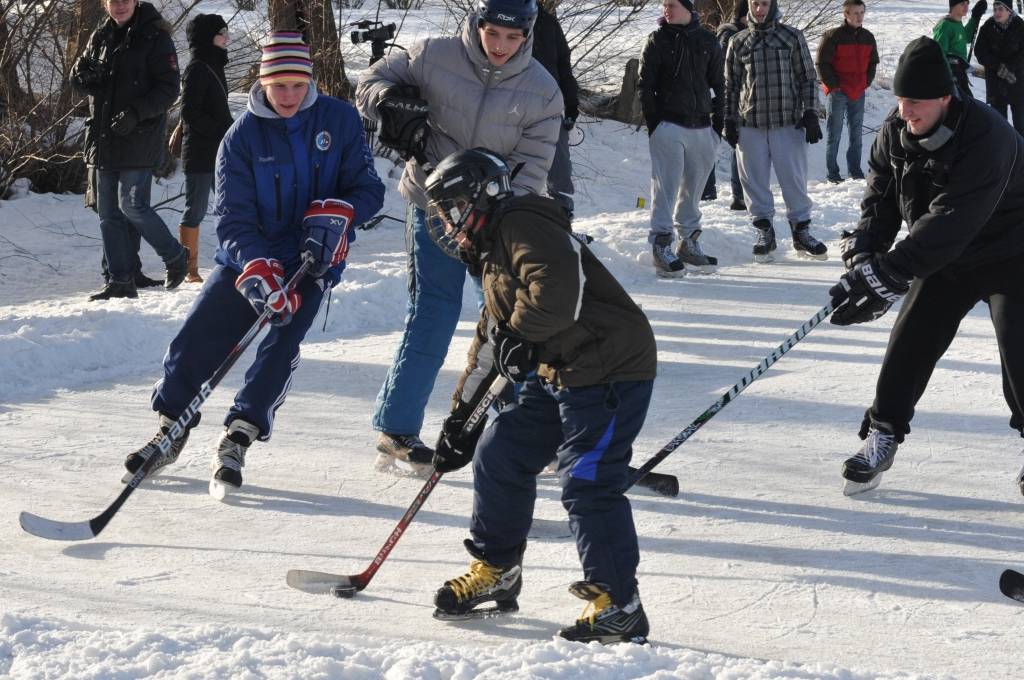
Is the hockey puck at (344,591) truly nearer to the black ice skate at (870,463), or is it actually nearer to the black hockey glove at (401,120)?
the black hockey glove at (401,120)

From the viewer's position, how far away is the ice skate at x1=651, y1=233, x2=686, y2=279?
780 cm

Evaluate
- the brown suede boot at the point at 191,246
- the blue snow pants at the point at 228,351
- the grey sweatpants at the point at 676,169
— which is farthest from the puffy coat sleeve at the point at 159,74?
the blue snow pants at the point at 228,351

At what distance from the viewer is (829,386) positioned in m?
5.64

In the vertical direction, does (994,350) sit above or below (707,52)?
below

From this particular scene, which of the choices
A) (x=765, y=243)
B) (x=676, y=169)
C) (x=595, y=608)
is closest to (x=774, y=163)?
(x=765, y=243)

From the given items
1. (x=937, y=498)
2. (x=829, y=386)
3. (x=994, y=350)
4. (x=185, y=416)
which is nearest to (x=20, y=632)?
(x=185, y=416)

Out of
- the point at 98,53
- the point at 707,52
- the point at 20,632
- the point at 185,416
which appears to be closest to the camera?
the point at 20,632

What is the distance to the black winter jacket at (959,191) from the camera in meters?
3.90

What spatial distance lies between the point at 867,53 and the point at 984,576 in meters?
8.03

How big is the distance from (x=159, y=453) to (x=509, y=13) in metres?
1.76

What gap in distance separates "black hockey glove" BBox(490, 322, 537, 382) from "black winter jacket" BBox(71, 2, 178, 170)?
4.43m

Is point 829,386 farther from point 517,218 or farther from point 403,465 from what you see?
point 517,218

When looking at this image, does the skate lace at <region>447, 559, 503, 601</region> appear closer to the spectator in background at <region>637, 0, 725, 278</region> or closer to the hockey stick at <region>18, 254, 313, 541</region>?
the hockey stick at <region>18, 254, 313, 541</region>

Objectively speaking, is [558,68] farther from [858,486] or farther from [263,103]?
[858,486]
